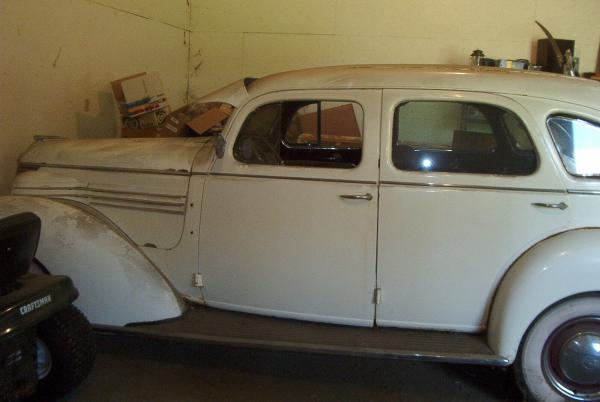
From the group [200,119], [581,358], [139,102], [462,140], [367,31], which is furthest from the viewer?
[367,31]

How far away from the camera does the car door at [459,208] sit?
2.58 meters

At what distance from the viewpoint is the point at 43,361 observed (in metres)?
2.68

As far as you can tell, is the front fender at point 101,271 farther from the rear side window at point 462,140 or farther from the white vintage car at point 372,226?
the rear side window at point 462,140

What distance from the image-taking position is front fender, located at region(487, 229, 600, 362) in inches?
96.0

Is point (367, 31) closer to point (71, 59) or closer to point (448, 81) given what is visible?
point (71, 59)

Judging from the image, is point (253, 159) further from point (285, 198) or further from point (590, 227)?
point (590, 227)

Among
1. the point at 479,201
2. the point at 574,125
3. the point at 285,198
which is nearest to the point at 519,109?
the point at 574,125

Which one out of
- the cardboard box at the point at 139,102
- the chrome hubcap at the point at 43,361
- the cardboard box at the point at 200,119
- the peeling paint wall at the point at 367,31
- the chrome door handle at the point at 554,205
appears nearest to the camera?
the chrome door handle at the point at 554,205

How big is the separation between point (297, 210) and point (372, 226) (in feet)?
1.38

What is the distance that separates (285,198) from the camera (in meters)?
2.79

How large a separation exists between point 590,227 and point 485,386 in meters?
1.15

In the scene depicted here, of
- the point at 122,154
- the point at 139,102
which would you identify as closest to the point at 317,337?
the point at 122,154

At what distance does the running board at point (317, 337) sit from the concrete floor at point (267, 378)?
362mm

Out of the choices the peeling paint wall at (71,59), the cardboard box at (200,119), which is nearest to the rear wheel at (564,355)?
the cardboard box at (200,119)
